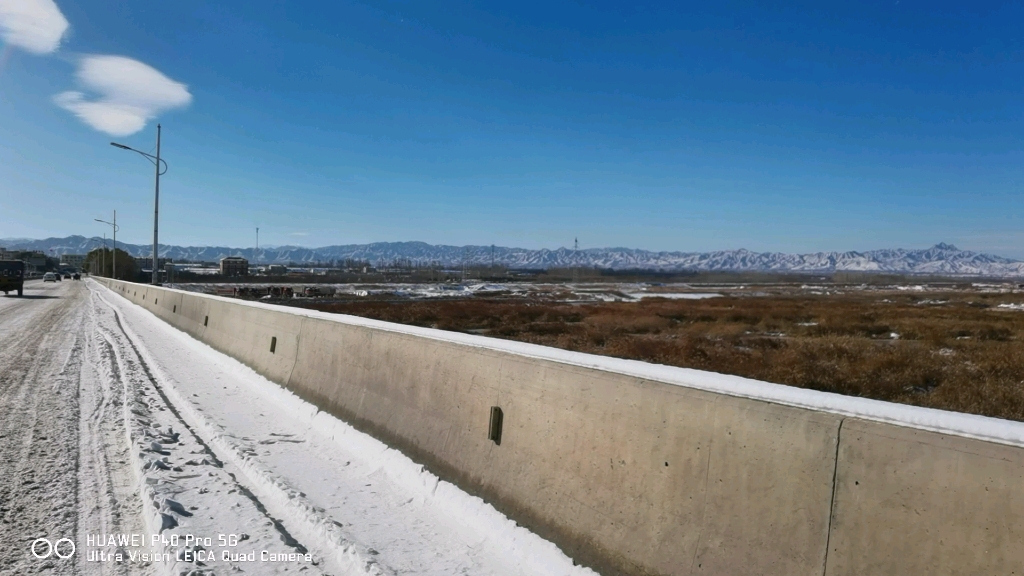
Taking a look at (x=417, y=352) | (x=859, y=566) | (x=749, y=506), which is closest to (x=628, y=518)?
(x=749, y=506)

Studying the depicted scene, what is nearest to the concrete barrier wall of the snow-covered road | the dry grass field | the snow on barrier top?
the snow on barrier top

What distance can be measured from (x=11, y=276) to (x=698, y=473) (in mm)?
50645

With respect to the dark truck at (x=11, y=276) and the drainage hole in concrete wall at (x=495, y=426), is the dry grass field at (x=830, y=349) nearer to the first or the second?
the drainage hole in concrete wall at (x=495, y=426)

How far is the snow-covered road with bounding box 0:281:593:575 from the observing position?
15.6 ft

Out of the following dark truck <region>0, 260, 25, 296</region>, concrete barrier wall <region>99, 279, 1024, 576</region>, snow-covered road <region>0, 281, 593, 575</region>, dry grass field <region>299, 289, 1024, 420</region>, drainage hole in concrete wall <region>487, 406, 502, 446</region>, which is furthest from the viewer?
dark truck <region>0, 260, 25, 296</region>

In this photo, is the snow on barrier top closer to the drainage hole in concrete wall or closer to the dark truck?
the drainage hole in concrete wall

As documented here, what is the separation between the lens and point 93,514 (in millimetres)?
5527

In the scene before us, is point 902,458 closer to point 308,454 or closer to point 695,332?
point 308,454

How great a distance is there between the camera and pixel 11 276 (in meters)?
43.3

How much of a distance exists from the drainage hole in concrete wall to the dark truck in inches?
1877

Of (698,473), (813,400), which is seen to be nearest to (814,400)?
(813,400)

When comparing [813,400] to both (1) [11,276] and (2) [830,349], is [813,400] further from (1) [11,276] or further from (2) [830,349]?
(1) [11,276]

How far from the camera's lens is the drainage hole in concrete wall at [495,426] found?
552cm

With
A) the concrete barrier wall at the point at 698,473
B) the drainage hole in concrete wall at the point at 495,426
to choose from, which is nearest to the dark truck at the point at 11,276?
the concrete barrier wall at the point at 698,473
